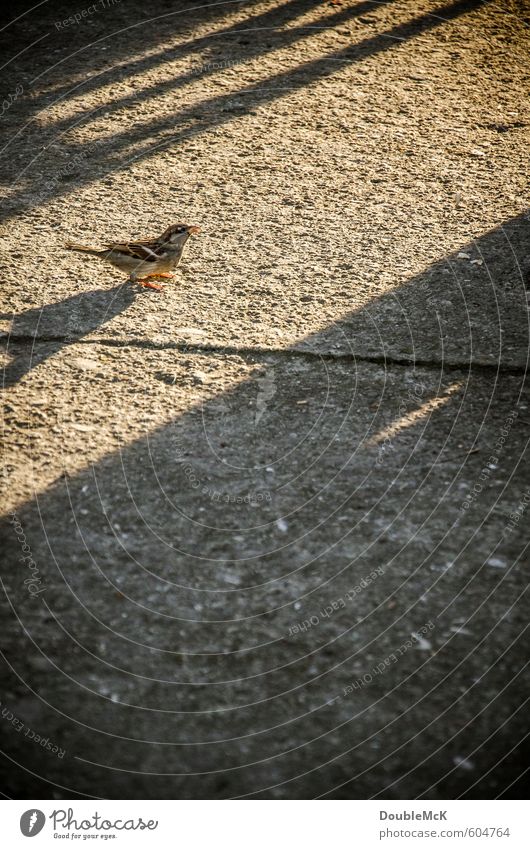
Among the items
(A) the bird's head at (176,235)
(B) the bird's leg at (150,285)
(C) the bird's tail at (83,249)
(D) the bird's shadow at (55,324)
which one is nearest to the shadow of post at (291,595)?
(D) the bird's shadow at (55,324)

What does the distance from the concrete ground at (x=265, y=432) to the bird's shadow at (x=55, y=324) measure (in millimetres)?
22

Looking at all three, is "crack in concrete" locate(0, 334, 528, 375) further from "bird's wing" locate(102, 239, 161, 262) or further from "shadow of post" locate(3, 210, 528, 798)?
"bird's wing" locate(102, 239, 161, 262)

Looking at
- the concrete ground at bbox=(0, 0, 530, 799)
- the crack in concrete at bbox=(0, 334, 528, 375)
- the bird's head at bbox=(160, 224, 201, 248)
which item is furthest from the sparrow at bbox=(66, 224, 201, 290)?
the crack in concrete at bbox=(0, 334, 528, 375)

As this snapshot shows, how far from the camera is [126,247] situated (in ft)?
15.9

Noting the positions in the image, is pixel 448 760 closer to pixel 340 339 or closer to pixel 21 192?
pixel 340 339

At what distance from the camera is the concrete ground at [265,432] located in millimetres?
2908

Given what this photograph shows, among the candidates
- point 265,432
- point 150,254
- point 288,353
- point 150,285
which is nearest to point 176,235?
point 150,254

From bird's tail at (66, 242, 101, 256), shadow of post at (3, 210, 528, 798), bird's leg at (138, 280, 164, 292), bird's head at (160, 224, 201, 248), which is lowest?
shadow of post at (3, 210, 528, 798)

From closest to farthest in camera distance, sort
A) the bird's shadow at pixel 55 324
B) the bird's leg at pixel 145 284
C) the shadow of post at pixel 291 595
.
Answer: the shadow of post at pixel 291 595
the bird's shadow at pixel 55 324
the bird's leg at pixel 145 284

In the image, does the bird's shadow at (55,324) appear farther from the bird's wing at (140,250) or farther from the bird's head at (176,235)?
the bird's head at (176,235)

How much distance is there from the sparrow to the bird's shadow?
165mm

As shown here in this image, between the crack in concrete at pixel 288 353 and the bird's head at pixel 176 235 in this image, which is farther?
the bird's head at pixel 176 235

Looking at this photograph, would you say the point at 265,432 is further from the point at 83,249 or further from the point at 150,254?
the point at 83,249

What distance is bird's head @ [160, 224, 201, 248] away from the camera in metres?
4.90
